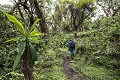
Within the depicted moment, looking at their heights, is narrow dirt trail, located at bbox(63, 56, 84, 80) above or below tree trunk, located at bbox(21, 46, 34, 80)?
below

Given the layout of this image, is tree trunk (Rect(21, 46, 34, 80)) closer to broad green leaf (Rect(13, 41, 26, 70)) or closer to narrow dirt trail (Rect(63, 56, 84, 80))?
broad green leaf (Rect(13, 41, 26, 70))

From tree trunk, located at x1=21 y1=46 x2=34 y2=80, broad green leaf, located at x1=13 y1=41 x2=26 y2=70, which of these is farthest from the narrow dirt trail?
broad green leaf, located at x1=13 y1=41 x2=26 y2=70

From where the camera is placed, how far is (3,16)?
9.55 meters

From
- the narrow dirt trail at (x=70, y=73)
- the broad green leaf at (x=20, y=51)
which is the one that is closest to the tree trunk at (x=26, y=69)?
the broad green leaf at (x=20, y=51)

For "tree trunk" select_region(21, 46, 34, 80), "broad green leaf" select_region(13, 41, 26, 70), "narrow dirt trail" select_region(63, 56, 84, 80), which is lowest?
"narrow dirt trail" select_region(63, 56, 84, 80)

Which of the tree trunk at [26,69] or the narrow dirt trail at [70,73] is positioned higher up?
the tree trunk at [26,69]

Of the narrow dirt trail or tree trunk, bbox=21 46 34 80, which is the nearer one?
tree trunk, bbox=21 46 34 80

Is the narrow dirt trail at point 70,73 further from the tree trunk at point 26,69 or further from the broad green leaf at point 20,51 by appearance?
the broad green leaf at point 20,51

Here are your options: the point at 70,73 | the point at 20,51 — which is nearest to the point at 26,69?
the point at 20,51

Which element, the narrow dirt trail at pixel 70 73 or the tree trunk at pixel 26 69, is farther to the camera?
the narrow dirt trail at pixel 70 73

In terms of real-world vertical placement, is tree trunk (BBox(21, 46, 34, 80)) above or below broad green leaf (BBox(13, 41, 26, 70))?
below

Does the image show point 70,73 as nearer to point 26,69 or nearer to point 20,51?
point 26,69

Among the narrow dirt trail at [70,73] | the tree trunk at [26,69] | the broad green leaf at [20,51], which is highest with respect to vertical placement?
the broad green leaf at [20,51]

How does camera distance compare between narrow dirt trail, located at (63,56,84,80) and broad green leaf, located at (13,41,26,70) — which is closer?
broad green leaf, located at (13,41,26,70)
